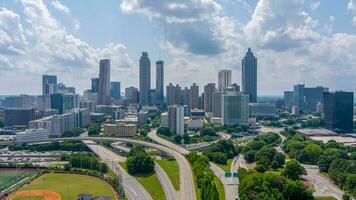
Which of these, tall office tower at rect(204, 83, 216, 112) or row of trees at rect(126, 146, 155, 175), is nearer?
row of trees at rect(126, 146, 155, 175)

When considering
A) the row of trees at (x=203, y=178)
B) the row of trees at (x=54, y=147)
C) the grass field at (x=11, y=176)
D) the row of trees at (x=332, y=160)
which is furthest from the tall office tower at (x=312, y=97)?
the grass field at (x=11, y=176)

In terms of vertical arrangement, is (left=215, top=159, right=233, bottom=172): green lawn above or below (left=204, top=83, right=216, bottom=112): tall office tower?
below

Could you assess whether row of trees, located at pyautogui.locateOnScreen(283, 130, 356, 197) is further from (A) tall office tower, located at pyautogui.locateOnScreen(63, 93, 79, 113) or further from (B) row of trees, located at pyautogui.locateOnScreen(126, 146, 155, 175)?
(A) tall office tower, located at pyautogui.locateOnScreen(63, 93, 79, 113)

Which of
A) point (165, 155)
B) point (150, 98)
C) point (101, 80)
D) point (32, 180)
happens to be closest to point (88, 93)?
point (101, 80)

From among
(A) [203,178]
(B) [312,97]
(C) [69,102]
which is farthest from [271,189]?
(B) [312,97]

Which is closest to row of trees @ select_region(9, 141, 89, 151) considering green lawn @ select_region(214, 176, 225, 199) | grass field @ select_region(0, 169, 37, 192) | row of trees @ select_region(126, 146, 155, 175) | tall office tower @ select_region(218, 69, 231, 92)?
grass field @ select_region(0, 169, 37, 192)

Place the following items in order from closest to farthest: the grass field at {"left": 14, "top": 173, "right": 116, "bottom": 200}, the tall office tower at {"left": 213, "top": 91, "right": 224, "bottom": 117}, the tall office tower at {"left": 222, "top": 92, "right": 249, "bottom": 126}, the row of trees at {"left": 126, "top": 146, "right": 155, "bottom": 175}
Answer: the grass field at {"left": 14, "top": 173, "right": 116, "bottom": 200} < the row of trees at {"left": 126, "top": 146, "right": 155, "bottom": 175} < the tall office tower at {"left": 222, "top": 92, "right": 249, "bottom": 126} < the tall office tower at {"left": 213, "top": 91, "right": 224, "bottom": 117}

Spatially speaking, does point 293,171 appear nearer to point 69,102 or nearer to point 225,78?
point 69,102

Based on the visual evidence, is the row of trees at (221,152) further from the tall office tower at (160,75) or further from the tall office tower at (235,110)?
the tall office tower at (160,75)

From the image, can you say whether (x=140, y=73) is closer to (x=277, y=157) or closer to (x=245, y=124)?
(x=245, y=124)
